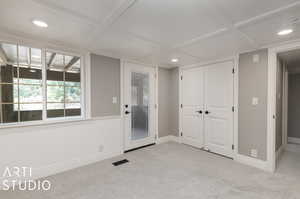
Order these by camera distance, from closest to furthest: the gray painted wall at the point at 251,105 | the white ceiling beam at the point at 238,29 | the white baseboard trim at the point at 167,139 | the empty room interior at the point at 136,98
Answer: the white ceiling beam at the point at 238,29, the empty room interior at the point at 136,98, the gray painted wall at the point at 251,105, the white baseboard trim at the point at 167,139

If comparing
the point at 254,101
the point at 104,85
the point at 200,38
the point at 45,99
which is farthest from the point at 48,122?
the point at 254,101

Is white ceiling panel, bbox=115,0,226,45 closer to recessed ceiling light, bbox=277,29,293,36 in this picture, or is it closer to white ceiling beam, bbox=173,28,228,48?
white ceiling beam, bbox=173,28,228,48

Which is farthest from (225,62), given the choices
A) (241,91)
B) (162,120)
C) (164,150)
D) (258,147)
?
(164,150)

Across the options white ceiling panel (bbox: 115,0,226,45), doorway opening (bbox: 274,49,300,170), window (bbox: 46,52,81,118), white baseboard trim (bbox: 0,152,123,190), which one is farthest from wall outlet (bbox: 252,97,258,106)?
window (bbox: 46,52,81,118)

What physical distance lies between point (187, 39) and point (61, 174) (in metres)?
3.07

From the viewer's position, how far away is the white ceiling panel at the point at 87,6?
1373 millimetres

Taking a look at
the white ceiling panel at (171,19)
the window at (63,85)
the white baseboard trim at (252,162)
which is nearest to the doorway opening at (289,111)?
the white baseboard trim at (252,162)

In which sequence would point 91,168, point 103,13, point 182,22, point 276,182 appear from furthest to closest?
point 91,168 → point 276,182 → point 182,22 → point 103,13

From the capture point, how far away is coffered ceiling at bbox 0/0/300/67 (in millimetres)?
1409

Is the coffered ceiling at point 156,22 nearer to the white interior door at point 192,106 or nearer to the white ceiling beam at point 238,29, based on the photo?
the white ceiling beam at point 238,29

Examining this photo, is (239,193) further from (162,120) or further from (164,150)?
(162,120)

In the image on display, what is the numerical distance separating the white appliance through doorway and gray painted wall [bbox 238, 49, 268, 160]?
214 millimetres

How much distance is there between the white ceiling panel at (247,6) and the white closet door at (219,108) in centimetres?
167

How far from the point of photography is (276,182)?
215 centimetres
